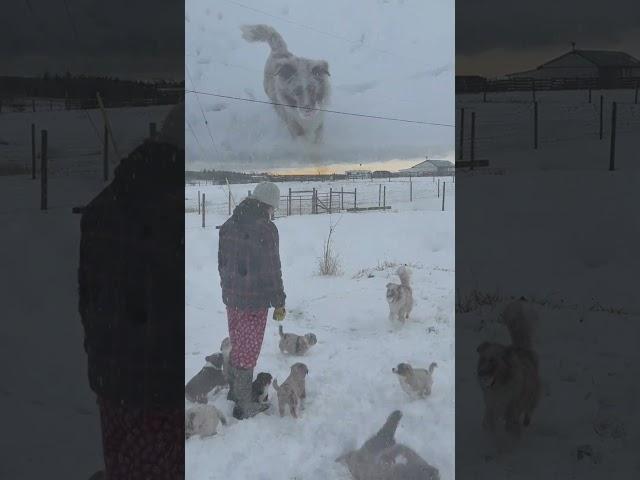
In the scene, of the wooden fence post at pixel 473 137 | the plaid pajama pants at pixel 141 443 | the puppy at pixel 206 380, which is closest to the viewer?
the plaid pajama pants at pixel 141 443

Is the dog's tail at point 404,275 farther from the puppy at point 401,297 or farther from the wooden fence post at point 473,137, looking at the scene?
the wooden fence post at point 473,137

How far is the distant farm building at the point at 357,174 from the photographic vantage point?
152 inches

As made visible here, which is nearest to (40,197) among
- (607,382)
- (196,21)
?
(196,21)

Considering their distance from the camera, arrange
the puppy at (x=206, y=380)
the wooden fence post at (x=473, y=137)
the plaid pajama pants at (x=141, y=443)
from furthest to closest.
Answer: the wooden fence post at (x=473, y=137) < the puppy at (x=206, y=380) < the plaid pajama pants at (x=141, y=443)

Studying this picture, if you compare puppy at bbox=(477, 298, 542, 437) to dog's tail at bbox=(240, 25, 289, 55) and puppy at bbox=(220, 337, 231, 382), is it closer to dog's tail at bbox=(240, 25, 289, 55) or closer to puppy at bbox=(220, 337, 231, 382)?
puppy at bbox=(220, 337, 231, 382)

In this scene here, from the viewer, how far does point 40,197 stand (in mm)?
3854

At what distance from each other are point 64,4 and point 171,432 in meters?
2.04

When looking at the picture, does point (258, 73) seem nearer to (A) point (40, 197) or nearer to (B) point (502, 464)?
(A) point (40, 197)

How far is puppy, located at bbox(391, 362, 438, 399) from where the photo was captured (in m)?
3.84

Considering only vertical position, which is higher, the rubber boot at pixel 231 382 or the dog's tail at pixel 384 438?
the rubber boot at pixel 231 382

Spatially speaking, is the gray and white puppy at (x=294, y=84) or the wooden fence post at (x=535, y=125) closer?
the gray and white puppy at (x=294, y=84)

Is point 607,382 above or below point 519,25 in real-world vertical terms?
below

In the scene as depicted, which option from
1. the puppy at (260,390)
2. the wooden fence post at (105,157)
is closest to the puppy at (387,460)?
the puppy at (260,390)

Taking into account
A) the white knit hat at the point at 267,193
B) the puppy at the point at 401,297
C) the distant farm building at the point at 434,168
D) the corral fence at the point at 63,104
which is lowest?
the puppy at the point at 401,297
